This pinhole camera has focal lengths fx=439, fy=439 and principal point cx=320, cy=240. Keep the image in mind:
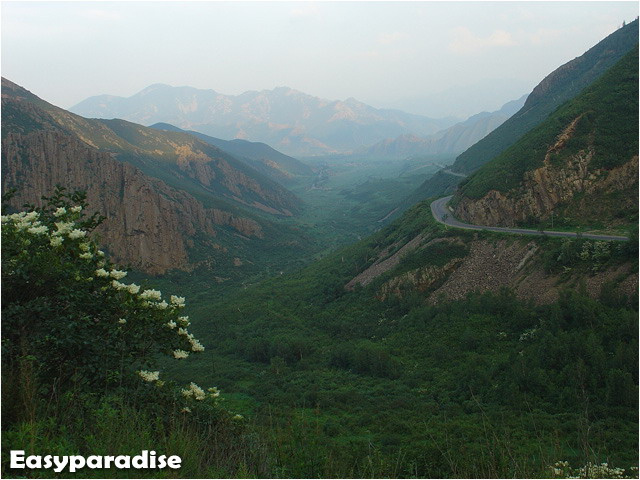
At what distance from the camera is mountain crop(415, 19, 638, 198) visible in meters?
84.3

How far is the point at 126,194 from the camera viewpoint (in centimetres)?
6181

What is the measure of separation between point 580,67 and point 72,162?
10101 centimetres

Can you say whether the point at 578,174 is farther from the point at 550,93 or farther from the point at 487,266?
the point at 550,93

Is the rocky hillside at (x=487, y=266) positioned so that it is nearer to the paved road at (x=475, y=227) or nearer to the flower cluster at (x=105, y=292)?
the paved road at (x=475, y=227)

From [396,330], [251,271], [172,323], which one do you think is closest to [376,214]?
[251,271]

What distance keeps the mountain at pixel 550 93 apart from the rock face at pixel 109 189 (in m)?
50.5

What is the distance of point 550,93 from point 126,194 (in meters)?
89.5

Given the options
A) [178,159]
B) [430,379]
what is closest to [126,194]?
[430,379]

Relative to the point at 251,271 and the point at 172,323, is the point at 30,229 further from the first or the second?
the point at 251,271

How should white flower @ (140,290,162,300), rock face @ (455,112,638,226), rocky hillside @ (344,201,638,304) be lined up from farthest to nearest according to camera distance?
1. rock face @ (455,112,638,226)
2. rocky hillside @ (344,201,638,304)
3. white flower @ (140,290,162,300)

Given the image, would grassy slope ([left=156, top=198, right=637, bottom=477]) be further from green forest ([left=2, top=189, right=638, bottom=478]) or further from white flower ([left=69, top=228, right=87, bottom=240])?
white flower ([left=69, top=228, right=87, bottom=240])

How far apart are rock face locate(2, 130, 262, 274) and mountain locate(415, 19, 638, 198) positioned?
5051 cm

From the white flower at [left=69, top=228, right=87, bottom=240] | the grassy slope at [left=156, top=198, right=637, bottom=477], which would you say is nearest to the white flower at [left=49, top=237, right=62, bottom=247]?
the white flower at [left=69, top=228, right=87, bottom=240]

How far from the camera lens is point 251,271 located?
69.4 meters
